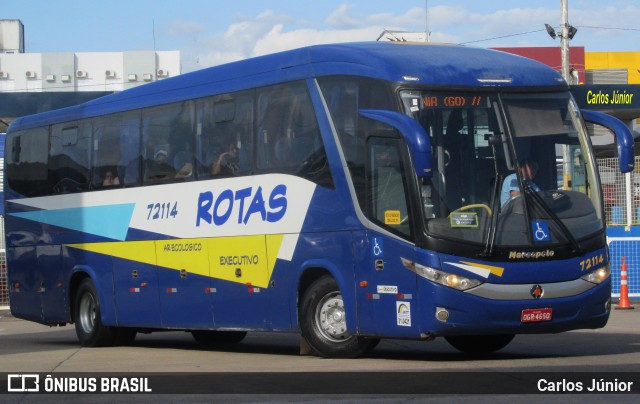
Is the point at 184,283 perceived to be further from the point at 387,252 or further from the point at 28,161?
the point at 28,161

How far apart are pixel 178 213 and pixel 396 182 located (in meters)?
4.81

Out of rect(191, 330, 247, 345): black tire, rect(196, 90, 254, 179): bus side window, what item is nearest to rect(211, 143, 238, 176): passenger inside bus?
rect(196, 90, 254, 179): bus side window

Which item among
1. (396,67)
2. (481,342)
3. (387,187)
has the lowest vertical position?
(481,342)

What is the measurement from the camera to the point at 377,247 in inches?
533

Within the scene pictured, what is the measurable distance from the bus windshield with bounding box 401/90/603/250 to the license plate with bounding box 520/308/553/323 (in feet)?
2.37

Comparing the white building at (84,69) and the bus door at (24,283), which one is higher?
the white building at (84,69)

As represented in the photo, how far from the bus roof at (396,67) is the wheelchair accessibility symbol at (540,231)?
5.40 feet

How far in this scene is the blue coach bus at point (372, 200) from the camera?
1305 centimetres

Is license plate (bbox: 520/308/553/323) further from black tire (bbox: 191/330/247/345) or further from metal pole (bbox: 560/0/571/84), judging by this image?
metal pole (bbox: 560/0/571/84)

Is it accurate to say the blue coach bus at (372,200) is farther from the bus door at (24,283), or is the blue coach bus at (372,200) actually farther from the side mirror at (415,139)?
the bus door at (24,283)

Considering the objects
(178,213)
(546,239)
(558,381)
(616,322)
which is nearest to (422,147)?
(546,239)

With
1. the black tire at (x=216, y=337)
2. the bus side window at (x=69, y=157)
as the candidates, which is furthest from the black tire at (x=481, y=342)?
the bus side window at (x=69, y=157)

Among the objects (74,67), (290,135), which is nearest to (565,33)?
(290,135)

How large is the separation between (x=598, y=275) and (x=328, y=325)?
10.5 feet
